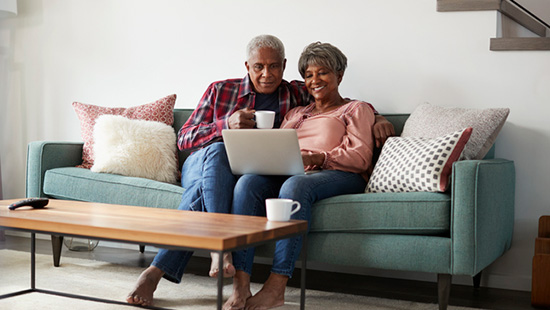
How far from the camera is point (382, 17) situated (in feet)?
10.3

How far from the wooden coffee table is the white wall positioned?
4.54 feet

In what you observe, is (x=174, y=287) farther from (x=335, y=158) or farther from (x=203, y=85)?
(x=203, y=85)

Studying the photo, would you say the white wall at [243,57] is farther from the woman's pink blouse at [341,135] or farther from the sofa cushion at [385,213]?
the sofa cushion at [385,213]

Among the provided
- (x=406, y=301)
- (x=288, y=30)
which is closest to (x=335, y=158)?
(x=406, y=301)

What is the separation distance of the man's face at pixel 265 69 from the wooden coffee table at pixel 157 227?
1086 millimetres

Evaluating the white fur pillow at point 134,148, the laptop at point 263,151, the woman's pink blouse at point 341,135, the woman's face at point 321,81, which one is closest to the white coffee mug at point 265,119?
the laptop at point 263,151

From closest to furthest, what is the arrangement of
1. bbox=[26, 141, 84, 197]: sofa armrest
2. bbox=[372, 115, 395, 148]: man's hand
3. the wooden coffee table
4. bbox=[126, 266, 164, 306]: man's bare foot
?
the wooden coffee table
bbox=[126, 266, 164, 306]: man's bare foot
bbox=[372, 115, 395, 148]: man's hand
bbox=[26, 141, 84, 197]: sofa armrest

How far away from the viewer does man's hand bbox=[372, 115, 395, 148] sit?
2.73 metres

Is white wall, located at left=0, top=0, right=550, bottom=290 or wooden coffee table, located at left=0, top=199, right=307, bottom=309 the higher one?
white wall, located at left=0, top=0, right=550, bottom=290

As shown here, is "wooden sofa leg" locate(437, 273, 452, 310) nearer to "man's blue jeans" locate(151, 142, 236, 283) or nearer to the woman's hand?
the woman's hand

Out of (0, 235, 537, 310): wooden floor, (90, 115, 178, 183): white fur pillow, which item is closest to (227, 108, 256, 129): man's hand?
(90, 115, 178, 183): white fur pillow

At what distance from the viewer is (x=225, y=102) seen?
118 inches

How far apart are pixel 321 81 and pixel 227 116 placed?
46 centimetres

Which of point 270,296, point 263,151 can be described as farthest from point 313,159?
point 270,296
